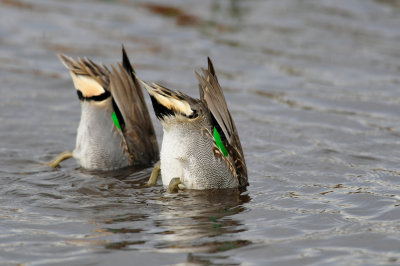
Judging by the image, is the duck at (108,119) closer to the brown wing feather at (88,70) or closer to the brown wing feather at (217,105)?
the brown wing feather at (88,70)

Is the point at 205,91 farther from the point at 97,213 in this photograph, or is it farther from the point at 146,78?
the point at 146,78

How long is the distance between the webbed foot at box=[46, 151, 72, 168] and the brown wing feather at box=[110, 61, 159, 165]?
64 centimetres

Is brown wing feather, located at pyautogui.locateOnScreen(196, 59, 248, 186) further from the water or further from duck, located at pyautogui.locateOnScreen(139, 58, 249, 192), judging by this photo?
the water

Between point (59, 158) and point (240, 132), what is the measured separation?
2.38m

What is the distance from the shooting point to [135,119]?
8156mm

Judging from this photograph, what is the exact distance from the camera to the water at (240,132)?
5797 mm

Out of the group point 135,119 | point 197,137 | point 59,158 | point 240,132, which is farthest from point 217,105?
point 240,132

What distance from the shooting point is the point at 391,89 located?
421 inches

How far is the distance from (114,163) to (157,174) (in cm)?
80

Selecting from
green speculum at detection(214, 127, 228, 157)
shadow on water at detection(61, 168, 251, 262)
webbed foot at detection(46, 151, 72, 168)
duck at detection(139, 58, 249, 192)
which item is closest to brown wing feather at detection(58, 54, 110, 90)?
webbed foot at detection(46, 151, 72, 168)

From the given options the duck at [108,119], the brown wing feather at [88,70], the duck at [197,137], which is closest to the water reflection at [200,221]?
the duck at [197,137]

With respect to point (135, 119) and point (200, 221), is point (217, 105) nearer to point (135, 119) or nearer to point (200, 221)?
point (200, 221)

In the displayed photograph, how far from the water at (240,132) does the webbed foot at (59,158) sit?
0.52 ft

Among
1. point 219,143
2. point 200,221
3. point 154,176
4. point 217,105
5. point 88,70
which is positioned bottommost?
point 200,221
